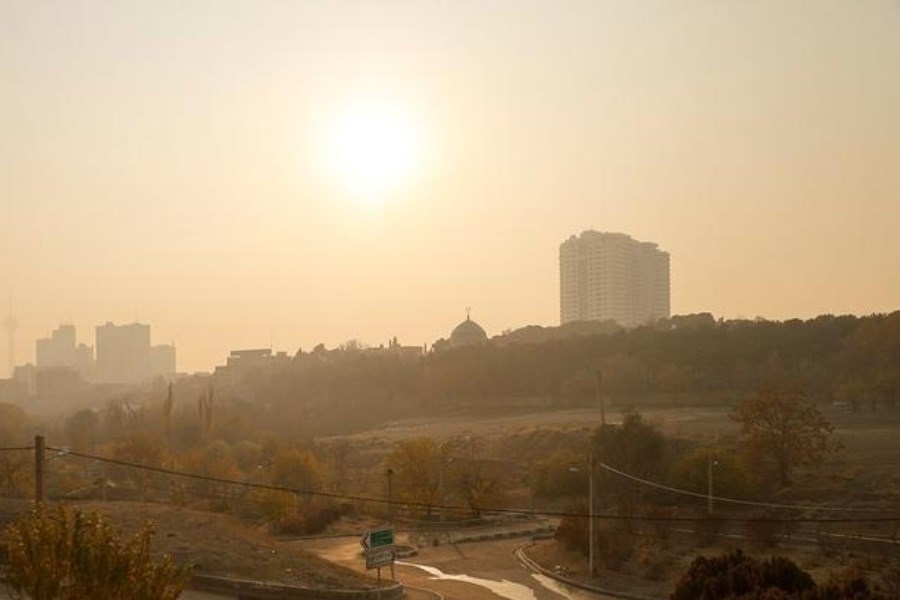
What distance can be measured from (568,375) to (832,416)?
28191mm

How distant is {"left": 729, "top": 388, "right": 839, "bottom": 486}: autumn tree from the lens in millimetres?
41469

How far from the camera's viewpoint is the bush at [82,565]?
43.5 ft

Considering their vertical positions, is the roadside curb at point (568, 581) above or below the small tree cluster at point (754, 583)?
below

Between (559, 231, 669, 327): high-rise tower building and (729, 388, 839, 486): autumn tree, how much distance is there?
438 ft

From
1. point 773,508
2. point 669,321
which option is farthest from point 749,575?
point 669,321

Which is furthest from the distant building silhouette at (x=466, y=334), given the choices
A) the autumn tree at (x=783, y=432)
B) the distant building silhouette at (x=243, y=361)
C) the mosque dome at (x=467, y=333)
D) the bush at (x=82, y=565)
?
the bush at (x=82, y=565)

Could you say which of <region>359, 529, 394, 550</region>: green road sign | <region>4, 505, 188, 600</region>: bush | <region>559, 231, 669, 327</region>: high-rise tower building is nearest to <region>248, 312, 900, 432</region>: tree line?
<region>359, 529, 394, 550</region>: green road sign

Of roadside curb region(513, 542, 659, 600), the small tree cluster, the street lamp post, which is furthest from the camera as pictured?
the street lamp post

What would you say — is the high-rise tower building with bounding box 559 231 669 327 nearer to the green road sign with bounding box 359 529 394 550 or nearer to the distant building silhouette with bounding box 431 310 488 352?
the distant building silhouette with bounding box 431 310 488 352

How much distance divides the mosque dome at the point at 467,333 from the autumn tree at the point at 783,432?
7311cm

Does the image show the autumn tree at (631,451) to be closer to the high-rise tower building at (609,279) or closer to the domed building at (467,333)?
the domed building at (467,333)

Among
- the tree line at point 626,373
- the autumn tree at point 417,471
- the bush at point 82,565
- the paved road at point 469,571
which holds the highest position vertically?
the tree line at point 626,373

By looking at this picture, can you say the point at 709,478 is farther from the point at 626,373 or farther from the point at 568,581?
the point at 626,373

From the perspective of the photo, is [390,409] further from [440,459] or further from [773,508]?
[773,508]
